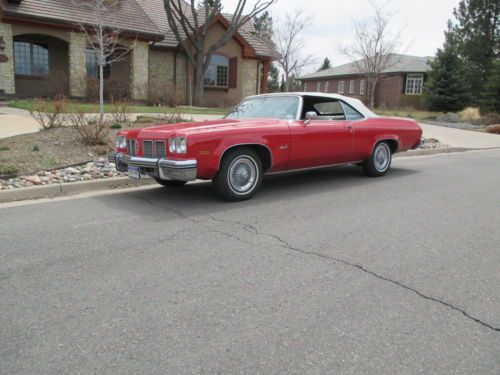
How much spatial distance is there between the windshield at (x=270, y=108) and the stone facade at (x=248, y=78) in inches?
804

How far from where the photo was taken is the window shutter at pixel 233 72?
27.0 metres

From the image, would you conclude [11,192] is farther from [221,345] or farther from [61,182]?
[221,345]

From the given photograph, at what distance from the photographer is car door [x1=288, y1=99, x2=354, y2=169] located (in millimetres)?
6754

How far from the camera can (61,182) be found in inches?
276

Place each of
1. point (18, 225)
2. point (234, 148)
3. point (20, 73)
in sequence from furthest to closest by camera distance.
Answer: point (20, 73) → point (234, 148) → point (18, 225)

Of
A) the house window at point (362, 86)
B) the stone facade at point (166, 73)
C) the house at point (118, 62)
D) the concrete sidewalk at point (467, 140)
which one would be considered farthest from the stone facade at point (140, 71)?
the house window at point (362, 86)

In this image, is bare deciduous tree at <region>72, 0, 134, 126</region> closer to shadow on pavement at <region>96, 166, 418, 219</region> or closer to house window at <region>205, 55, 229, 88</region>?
shadow on pavement at <region>96, 166, 418, 219</region>

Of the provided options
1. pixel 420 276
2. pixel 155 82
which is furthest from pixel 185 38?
pixel 420 276

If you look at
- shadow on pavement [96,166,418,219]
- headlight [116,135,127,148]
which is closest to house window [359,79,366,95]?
shadow on pavement [96,166,418,219]

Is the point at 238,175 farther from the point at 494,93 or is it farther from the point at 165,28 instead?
the point at 494,93

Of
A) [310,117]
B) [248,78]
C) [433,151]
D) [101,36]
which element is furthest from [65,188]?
[248,78]

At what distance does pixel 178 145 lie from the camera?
5.73 metres

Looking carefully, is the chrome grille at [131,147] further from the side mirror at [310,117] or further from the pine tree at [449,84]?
the pine tree at [449,84]

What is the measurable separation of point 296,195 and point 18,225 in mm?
3716
